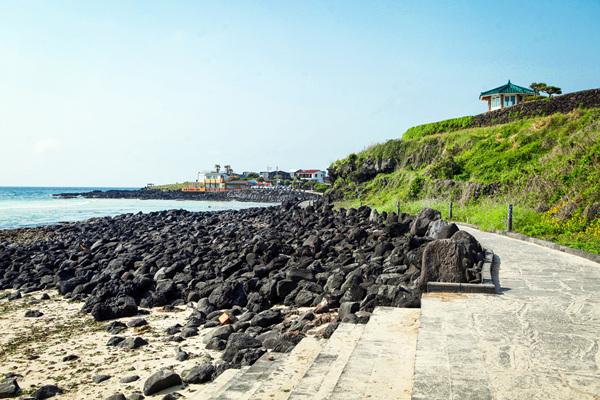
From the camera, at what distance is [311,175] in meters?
120

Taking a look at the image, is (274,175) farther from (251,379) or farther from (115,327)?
(251,379)

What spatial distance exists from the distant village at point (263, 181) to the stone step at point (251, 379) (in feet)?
269

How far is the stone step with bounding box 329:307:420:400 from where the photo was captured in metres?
4.34

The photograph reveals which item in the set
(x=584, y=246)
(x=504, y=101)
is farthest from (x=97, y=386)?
(x=504, y=101)

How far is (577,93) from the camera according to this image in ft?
99.0

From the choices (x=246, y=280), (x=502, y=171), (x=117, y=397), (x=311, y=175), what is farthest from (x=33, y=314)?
(x=311, y=175)

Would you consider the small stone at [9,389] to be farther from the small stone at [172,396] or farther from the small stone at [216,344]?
the small stone at [216,344]

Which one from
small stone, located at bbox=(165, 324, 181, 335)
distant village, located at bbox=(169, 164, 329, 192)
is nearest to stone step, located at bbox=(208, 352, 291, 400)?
small stone, located at bbox=(165, 324, 181, 335)

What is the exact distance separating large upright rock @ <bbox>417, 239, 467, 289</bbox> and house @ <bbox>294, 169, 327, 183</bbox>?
10657 centimetres

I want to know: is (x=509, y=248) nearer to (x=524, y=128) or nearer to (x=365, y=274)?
(x=365, y=274)

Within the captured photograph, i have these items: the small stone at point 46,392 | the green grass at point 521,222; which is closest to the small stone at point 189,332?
the small stone at point 46,392

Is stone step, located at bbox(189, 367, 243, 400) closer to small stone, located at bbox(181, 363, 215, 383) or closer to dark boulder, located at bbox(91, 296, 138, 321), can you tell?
small stone, located at bbox(181, 363, 215, 383)

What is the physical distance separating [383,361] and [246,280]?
22.8 feet

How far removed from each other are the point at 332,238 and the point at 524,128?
63.0ft
